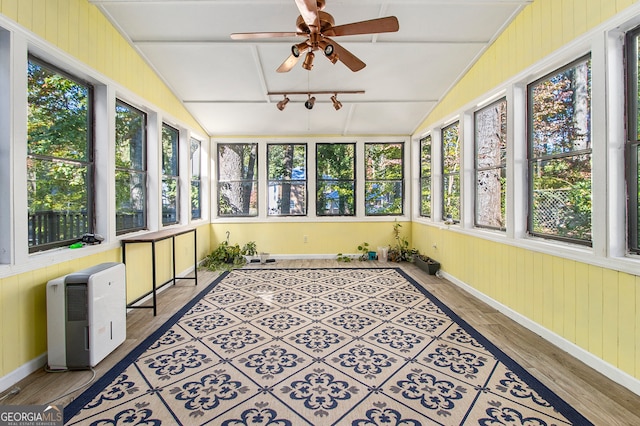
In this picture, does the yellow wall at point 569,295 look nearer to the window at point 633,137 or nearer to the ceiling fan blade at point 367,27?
the window at point 633,137

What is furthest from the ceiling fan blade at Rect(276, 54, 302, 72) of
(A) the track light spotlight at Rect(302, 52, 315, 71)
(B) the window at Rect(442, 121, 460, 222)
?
(B) the window at Rect(442, 121, 460, 222)

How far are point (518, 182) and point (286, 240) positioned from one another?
426 centimetres

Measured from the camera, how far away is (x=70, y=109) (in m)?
2.78

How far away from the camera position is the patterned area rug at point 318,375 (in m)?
1.79

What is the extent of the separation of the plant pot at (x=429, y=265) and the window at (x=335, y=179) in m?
1.75

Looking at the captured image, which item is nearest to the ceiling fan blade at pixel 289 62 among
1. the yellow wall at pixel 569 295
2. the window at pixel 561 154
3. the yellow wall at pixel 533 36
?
the yellow wall at pixel 533 36

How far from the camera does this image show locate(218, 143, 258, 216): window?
6.36m

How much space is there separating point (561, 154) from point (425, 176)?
3.17 m

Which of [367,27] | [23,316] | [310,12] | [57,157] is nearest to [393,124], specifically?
[367,27]

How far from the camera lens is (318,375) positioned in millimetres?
2197

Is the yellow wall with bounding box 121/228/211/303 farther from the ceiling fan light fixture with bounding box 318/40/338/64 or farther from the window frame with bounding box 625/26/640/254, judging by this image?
the window frame with bounding box 625/26/640/254

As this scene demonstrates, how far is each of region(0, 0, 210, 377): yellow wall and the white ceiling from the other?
9.4 inches

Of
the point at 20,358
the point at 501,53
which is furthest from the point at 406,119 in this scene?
the point at 20,358

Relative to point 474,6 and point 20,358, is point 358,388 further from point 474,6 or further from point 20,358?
point 474,6
